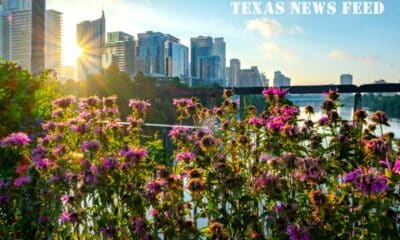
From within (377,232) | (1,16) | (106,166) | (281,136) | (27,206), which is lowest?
(27,206)

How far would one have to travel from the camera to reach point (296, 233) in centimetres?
133

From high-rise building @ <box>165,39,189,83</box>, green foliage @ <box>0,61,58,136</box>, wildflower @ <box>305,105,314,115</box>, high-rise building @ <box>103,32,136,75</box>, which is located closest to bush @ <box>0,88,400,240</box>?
wildflower @ <box>305,105,314,115</box>

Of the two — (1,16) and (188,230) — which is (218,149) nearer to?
Answer: (188,230)

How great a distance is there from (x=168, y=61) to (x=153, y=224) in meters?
60.8

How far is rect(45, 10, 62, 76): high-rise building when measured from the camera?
1902 cm

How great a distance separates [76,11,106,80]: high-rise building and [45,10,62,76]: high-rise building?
4366 millimetres

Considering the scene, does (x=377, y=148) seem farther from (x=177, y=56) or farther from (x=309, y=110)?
(x=177, y=56)

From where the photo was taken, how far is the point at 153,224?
1.74 meters

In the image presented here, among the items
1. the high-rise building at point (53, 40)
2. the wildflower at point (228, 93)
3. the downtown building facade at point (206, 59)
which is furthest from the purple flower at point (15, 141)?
the downtown building facade at point (206, 59)

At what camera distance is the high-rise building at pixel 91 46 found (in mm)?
38344

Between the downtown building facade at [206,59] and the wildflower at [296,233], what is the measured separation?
51466 millimetres

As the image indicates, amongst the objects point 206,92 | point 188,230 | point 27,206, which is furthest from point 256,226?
point 206,92

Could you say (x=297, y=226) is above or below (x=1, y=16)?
below

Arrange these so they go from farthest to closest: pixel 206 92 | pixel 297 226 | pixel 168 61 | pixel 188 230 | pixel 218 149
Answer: pixel 168 61, pixel 206 92, pixel 218 149, pixel 188 230, pixel 297 226
